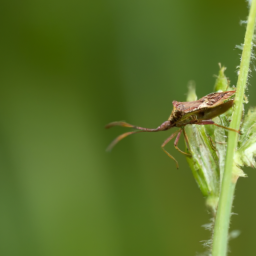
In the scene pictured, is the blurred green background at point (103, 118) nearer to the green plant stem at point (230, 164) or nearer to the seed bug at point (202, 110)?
the seed bug at point (202, 110)

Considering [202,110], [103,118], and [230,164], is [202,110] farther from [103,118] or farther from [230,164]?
[103,118]

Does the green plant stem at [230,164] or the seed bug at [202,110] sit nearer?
the green plant stem at [230,164]

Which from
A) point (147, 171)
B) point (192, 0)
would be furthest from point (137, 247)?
point (192, 0)

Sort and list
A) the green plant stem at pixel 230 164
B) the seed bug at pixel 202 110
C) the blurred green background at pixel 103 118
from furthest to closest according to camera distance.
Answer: the blurred green background at pixel 103 118 → the seed bug at pixel 202 110 → the green plant stem at pixel 230 164

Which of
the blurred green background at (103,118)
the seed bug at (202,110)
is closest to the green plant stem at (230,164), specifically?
the seed bug at (202,110)

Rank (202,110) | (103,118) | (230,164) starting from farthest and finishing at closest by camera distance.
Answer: (103,118) → (202,110) → (230,164)

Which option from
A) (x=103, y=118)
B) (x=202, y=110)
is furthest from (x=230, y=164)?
(x=103, y=118)

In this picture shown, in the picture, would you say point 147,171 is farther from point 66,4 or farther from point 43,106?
point 66,4

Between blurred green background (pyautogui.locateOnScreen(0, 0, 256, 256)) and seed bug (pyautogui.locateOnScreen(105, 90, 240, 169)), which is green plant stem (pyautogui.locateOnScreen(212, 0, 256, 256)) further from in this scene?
blurred green background (pyautogui.locateOnScreen(0, 0, 256, 256))
